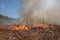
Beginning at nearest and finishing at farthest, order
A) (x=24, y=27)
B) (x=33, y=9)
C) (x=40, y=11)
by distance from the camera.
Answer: (x=24, y=27) < (x=40, y=11) < (x=33, y=9)

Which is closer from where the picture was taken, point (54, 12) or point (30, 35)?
point (30, 35)

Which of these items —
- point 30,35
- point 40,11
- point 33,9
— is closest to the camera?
point 30,35

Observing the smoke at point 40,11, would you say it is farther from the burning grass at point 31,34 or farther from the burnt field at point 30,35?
the burnt field at point 30,35

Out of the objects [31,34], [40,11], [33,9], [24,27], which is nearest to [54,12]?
[40,11]

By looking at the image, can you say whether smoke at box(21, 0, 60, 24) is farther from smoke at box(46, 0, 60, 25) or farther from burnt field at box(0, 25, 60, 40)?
burnt field at box(0, 25, 60, 40)

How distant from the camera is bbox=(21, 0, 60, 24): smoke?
12.7 metres

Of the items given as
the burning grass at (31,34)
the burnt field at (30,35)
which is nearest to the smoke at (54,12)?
the burning grass at (31,34)

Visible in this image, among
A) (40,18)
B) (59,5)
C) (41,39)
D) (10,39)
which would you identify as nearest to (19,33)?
(10,39)

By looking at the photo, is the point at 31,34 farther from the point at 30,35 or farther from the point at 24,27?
the point at 24,27

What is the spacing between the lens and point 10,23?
1188 centimetres

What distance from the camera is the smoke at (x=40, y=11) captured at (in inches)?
499

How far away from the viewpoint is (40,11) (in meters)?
12.8

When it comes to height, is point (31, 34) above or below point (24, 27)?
below

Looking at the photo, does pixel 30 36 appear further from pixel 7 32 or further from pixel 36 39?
pixel 7 32
